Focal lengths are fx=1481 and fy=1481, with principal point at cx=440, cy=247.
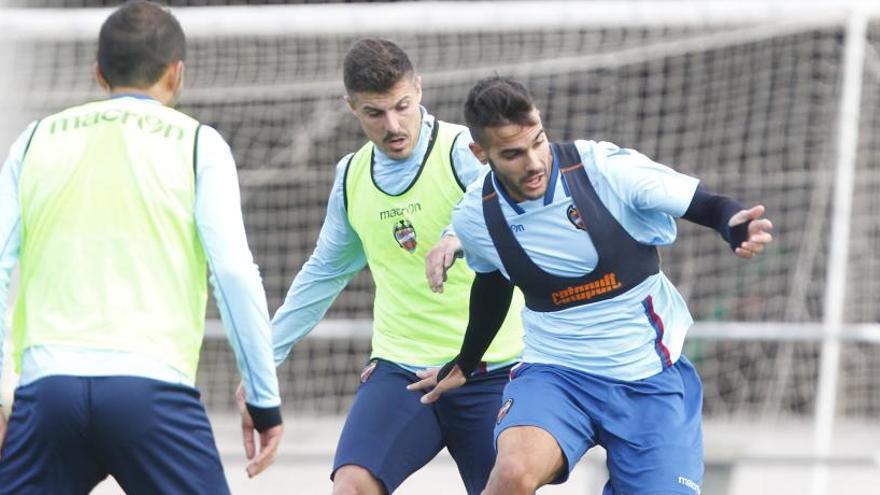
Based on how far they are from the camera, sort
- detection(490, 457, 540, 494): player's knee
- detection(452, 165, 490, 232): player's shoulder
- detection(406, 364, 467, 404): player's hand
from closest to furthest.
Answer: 1. detection(490, 457, 540, 494): player's knee
2. detection(452, 165, 490, 232): player's shoulder
3. detection(406, 364, 467, 404): player's hand

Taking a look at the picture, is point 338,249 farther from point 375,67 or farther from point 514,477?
point 514,477

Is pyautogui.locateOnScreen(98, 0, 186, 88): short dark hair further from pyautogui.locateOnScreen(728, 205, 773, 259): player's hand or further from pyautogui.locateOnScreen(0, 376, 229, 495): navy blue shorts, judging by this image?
pyautogui.locateOnScreen(728, 205, 773, 259): player's hand

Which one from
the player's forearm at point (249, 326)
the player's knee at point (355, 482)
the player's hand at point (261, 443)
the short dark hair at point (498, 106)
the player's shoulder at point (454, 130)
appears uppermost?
the short dark hair at point (498, 106)

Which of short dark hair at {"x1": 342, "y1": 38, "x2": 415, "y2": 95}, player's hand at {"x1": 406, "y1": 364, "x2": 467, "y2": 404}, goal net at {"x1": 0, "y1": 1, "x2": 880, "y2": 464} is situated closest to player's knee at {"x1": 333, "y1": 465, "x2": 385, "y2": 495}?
player's hand at {"x1": 406, "y1": 364, "x2": 467, "y2": 404}

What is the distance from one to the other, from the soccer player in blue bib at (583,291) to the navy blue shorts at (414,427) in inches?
15.7

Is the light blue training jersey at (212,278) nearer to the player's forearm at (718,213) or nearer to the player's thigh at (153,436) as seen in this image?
the player's thigh at (153,436)

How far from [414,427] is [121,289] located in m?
1.88

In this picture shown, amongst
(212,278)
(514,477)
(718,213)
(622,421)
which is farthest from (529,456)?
(212,278)

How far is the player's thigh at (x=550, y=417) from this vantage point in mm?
4824

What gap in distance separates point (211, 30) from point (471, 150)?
4024mm

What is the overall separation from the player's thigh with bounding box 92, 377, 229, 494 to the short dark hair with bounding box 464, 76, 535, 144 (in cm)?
151

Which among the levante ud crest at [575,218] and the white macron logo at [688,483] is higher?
A: the levante ud crest at [575,218]

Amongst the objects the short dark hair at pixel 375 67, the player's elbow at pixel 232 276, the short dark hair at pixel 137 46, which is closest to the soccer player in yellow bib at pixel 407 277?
the short dark hair at pixel 375 67

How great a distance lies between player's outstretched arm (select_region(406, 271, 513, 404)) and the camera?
16.9ft
